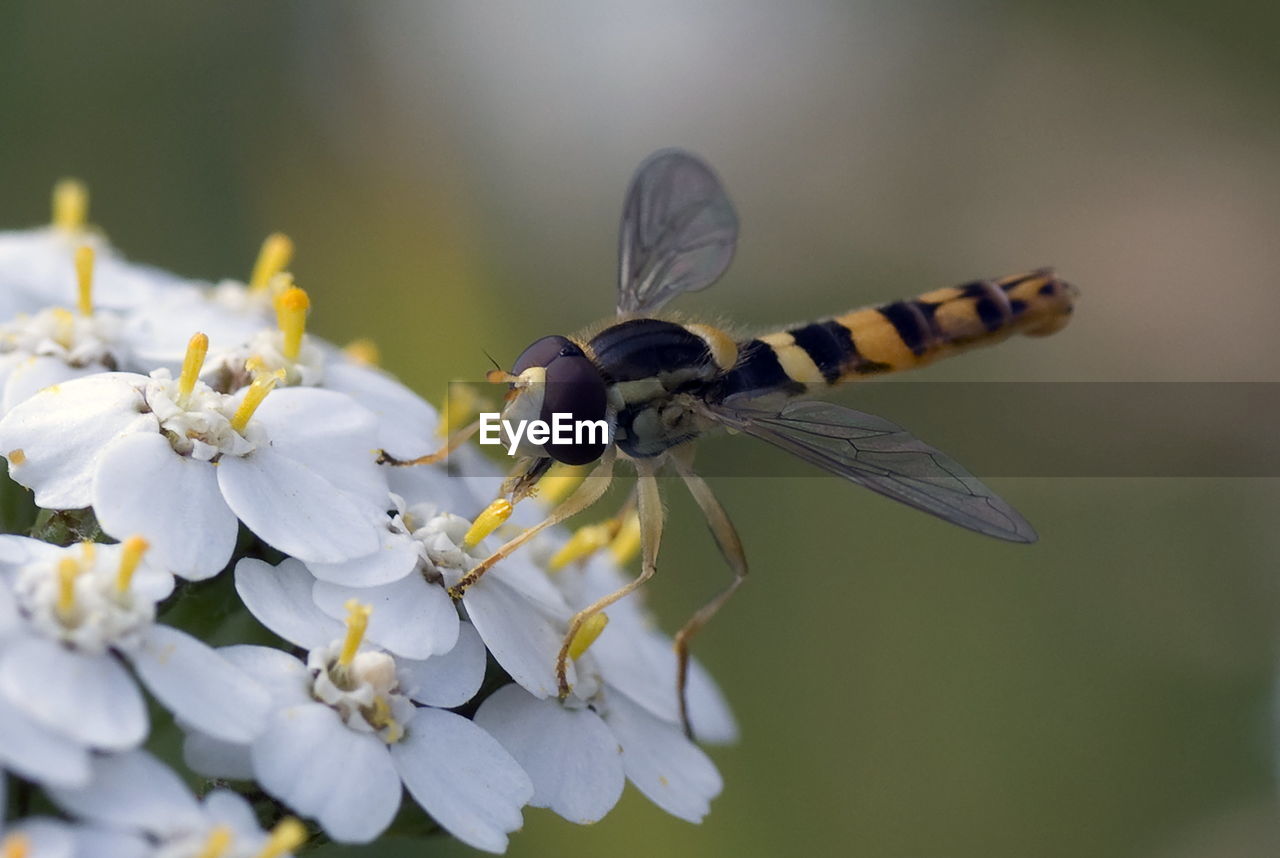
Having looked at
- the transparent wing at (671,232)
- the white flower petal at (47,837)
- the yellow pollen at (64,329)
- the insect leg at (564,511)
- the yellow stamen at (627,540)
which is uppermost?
the transparent wing at (671,232)

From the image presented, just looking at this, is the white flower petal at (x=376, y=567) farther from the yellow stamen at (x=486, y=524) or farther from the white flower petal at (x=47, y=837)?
the white flower petal at (x=47, y=837)

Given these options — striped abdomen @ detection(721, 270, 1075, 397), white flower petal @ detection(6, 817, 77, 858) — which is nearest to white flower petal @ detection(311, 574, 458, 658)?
white flower petal @ detection(6, 817, 77, 858)

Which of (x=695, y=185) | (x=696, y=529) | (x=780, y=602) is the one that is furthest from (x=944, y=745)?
(x=695, y=185)

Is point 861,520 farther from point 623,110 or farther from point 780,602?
point 623,110

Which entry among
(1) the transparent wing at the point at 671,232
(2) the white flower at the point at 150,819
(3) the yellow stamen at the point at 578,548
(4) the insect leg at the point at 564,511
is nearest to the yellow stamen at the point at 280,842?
(2) the white flower at the point at 150,819

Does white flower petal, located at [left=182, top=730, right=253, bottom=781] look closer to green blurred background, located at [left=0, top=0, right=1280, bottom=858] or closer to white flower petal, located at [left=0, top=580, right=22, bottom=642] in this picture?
white flower petal, located at [left=0, top=580, right=22, bottom=642]

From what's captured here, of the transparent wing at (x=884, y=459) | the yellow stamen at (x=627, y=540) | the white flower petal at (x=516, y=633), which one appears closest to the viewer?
the white flower petal at (x=516, y=633)
